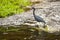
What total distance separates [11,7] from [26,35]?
5.92 meters

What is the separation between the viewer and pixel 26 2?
2045 centimetres

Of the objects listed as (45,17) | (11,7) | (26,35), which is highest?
(11,7)

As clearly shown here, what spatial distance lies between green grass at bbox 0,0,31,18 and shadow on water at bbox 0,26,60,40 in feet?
11.6

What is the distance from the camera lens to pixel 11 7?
61.4 ft

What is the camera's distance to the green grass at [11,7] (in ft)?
59.1

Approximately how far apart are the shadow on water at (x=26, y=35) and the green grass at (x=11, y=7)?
354 cm

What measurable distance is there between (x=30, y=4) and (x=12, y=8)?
2.42m

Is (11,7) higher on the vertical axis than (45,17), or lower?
higher

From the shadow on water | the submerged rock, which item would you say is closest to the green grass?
the submerged rock

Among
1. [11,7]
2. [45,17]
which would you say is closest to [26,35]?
[45,17]

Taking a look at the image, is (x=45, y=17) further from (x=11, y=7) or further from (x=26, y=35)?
(x=26, y=35)

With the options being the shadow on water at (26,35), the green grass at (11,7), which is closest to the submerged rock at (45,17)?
the green grass at (11,7)

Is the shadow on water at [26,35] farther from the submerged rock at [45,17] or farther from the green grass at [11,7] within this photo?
the green grass at [11,7]

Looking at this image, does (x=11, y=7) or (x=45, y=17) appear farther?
(x=11, y=7)
